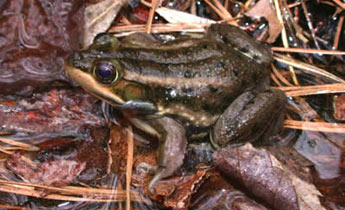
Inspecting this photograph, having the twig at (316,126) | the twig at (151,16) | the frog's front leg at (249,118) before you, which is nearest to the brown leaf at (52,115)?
the twig at (151,16)

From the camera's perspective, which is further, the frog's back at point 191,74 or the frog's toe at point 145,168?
the frog's toe at point 145,168

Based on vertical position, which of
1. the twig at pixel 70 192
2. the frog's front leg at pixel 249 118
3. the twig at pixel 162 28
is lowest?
the twig at pixel 70 192

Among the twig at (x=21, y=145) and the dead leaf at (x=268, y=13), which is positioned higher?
the dead leaf at (x=268, y=13)

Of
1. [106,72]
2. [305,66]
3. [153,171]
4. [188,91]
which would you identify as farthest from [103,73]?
[305,66]

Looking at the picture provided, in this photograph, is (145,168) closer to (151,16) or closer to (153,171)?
(153,171)

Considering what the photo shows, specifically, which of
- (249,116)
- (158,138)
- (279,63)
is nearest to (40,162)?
(158,138)

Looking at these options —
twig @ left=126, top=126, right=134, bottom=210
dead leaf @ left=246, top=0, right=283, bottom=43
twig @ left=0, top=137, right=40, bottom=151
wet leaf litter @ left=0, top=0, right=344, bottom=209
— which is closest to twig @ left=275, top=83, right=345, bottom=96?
wet leaf litter @ left=0, top=0, right=344, bottom=209

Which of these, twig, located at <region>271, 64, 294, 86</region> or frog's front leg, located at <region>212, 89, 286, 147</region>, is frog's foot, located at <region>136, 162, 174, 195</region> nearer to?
frog's front leg, located at <region>212, 89, 286, 147</region>

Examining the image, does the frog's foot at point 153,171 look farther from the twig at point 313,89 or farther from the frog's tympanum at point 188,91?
the twig at point 313,89
